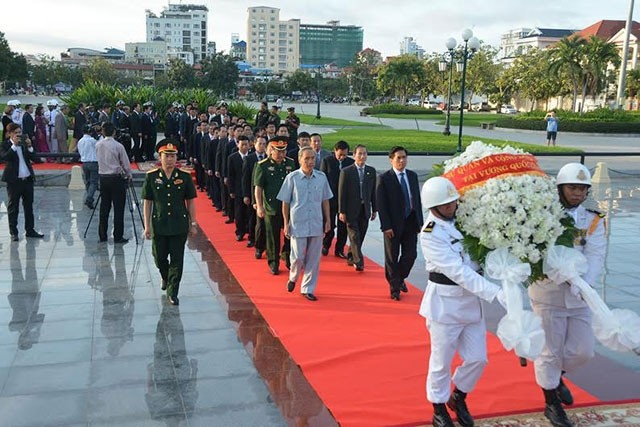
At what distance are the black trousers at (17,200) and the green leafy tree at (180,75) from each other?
2103 inches

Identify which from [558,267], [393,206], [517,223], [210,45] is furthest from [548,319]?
[210,45]

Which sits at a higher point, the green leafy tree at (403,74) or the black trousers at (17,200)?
the green leafy tree at (403,74)

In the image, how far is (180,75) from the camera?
61406 millimetres

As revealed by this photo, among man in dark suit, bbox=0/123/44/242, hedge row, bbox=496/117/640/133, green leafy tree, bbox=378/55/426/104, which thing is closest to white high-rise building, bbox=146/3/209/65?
green leafy tree, bbox=378/55/426/104

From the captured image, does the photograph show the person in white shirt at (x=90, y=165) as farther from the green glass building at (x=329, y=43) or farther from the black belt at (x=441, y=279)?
the green glass building at (x=329, y=43)

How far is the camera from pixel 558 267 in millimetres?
3809

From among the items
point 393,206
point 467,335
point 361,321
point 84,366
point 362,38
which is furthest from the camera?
point 362,38

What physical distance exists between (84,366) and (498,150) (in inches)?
143

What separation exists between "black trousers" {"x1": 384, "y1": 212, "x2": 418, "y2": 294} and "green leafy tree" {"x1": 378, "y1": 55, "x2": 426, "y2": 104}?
186ft

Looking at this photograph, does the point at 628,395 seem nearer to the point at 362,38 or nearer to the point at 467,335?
the point at 467,335

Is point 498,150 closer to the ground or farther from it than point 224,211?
farther from it

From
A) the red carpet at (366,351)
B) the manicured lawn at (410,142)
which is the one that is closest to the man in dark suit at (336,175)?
the red carpet at (366,351)

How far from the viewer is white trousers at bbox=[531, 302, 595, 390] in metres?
4.16

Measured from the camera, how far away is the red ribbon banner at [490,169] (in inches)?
155
